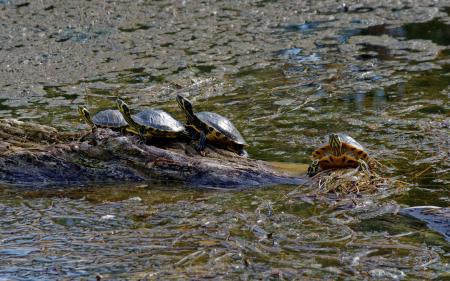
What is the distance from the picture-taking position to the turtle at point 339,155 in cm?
502

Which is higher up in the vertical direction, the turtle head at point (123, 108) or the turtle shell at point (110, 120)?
the turtle head at point (123, 108)

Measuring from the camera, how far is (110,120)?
225 inches

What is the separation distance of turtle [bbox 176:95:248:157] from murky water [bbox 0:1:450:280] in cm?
43

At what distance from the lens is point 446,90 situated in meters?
7.27

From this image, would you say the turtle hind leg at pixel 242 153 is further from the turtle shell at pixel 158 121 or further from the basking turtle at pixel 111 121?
the basking turtle at pixel 111 121

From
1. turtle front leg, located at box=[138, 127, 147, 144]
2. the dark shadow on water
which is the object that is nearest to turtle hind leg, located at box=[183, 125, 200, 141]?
turtle front leg, located at box=[138, 127, 147, 144]

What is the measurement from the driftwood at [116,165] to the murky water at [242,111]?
133 mm

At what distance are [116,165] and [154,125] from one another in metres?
0.36

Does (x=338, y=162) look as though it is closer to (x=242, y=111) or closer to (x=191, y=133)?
(x=191, y=133)

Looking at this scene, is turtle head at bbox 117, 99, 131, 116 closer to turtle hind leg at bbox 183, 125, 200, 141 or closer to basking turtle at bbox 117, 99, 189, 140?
basking turtle at bbox 117, 99, 189, 140

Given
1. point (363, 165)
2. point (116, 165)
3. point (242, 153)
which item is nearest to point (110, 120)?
point (116, 165)

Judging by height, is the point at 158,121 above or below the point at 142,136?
above

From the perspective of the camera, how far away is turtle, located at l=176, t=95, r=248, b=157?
5.36m

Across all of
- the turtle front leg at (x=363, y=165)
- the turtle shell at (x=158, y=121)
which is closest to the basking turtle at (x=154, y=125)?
the turtle shell at (x=158, y=121)
